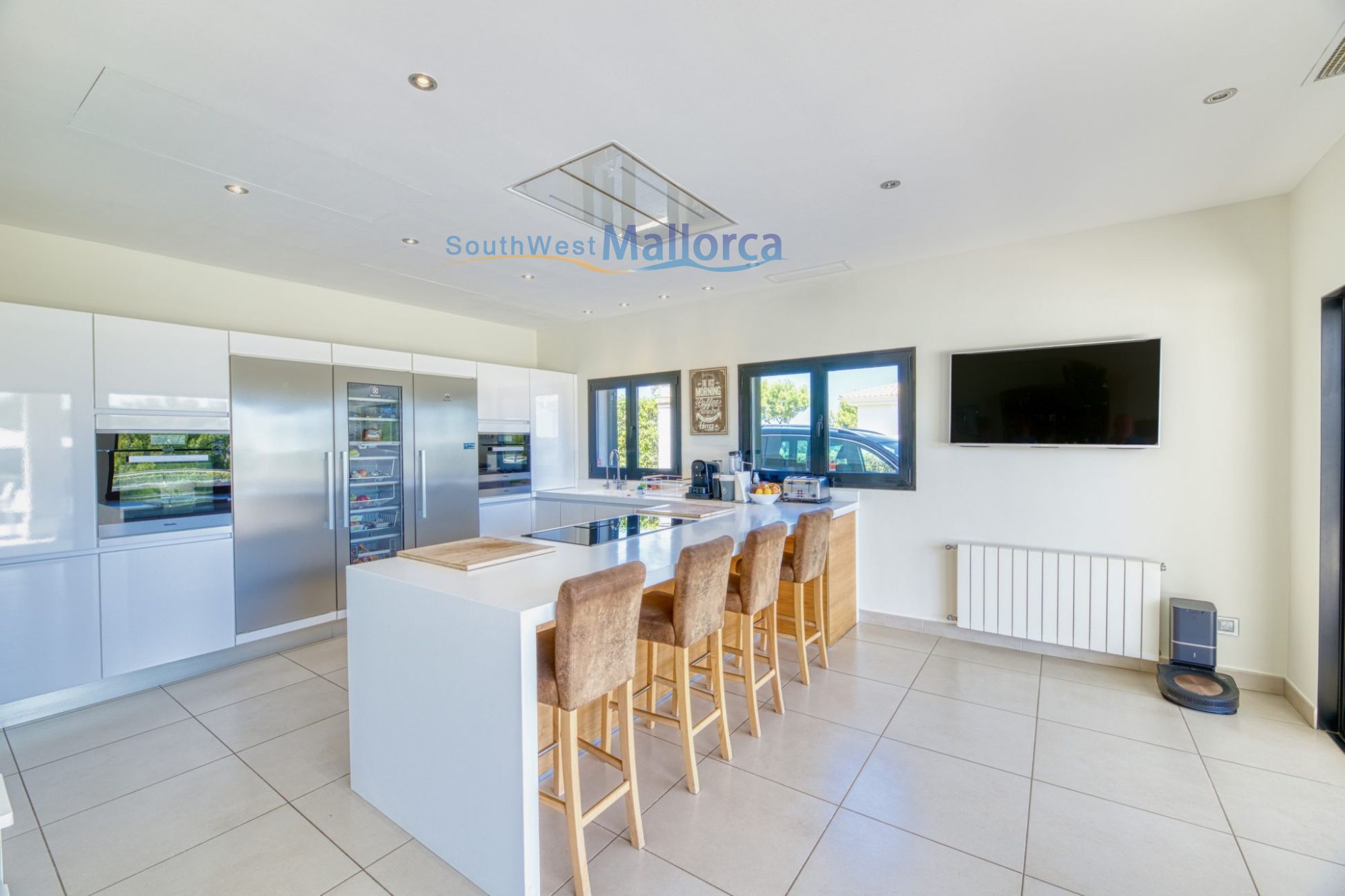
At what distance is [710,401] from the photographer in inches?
191

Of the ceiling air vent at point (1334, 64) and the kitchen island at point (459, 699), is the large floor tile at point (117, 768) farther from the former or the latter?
the ceiling air vent at point (1334, 64)

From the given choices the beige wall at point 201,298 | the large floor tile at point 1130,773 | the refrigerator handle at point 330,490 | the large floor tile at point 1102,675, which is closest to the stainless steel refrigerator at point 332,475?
the refrigerator handle at point 330,490

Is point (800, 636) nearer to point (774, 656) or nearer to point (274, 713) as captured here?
point (774, 656)

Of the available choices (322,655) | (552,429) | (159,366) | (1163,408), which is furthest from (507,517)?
(1163,408)

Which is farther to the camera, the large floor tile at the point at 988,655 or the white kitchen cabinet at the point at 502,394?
the white kitchen cabinet at the point at 502,394

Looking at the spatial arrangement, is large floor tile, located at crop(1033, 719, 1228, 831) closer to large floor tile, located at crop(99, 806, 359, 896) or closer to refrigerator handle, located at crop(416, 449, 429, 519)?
large floor tile, located at crop(99, 806, 359, 896)

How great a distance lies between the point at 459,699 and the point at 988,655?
10.9 feet

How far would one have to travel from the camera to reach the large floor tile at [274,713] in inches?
105

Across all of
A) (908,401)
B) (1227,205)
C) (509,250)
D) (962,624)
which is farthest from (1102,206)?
(509,250)

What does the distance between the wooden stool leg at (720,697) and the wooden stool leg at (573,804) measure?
2.79ft

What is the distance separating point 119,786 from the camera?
2.27 meters

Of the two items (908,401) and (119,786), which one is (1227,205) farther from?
(119,786)

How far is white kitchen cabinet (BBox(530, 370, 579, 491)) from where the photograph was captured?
5.36 meters

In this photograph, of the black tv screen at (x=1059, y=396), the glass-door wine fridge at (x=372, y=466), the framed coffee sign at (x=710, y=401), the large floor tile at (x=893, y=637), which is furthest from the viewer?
the framed coffee sign at (x=710, y=401)
